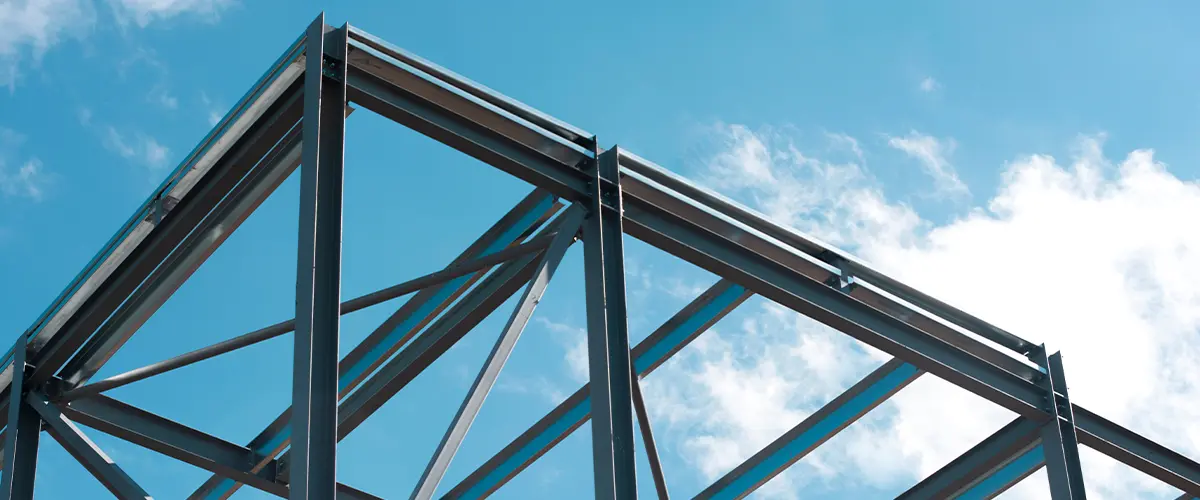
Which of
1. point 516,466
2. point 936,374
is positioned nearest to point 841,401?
point 936,374

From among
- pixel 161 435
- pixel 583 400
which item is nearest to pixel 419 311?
pixel 583 400

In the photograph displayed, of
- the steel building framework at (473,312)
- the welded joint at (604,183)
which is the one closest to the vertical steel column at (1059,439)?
the steel building framework at (473,312)

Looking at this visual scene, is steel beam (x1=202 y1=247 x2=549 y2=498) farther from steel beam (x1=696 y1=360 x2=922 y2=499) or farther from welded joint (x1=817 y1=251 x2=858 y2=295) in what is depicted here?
steel beam (x1=696 y1=360 x2=922 y2=499)

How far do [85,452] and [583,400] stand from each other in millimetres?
4585

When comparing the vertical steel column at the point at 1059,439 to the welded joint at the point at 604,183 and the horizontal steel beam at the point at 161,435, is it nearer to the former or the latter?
the welded joint at the point at 604,183

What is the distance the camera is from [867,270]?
1345 cm

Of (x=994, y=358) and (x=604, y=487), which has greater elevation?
(x=994, y=358)

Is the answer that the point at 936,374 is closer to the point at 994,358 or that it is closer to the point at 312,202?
the point at 994,358

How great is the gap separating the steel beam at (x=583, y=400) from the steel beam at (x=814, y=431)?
1.86 m

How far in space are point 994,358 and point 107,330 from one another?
810cm

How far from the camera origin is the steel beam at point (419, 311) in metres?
13.3

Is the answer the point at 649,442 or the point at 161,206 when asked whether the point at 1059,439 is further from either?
the point at 161,206

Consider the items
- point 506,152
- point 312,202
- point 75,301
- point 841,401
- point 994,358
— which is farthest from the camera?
point 841,401

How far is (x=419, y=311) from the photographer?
13914mm
